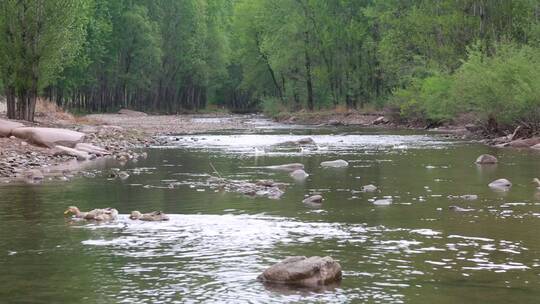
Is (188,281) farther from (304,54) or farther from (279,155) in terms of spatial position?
(304,54)

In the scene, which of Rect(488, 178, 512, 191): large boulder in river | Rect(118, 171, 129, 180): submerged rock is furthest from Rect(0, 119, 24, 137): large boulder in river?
Rect(488, 178, 512, 191): large boulder in river

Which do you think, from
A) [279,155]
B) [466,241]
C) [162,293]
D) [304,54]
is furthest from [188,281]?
[304,54]

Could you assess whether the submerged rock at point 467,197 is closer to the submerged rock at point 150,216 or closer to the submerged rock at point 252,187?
the submerged rock at point 252,187

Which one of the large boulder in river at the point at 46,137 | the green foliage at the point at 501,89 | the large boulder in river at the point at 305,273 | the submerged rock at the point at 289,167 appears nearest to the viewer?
the large boulder in river at the point at 305,273

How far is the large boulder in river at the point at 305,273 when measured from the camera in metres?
12.6

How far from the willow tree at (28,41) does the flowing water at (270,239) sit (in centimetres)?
2244

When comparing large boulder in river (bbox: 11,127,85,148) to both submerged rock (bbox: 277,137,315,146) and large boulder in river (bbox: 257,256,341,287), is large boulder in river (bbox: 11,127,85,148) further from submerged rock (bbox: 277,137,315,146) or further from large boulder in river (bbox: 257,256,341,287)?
large boulder in river (bbox: 257,256,341,287)

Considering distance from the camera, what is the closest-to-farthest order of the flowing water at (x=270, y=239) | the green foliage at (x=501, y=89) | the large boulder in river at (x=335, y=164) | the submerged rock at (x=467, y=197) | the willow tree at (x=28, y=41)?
the flowing water at (x=270, y=239) < the submerged rock at (x=467, y=197) < the large boulder in river at (x=335, y=164) < the green foliage at (x=501, y=89) < the willow tree at (x=28, y=41)

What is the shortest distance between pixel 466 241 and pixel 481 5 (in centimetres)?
5447

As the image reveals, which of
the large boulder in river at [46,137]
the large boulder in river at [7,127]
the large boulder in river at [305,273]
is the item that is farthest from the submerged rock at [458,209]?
the large boulder in river at [7,127]

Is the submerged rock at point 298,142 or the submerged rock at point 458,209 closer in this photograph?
the submerged rock at point 458,209

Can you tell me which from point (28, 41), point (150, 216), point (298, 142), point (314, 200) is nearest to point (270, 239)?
point (150, 216)

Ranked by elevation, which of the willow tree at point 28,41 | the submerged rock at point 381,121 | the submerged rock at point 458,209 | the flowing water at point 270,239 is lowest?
the flowing water at point 270,239

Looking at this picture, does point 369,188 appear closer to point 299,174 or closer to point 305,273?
point 299,174
